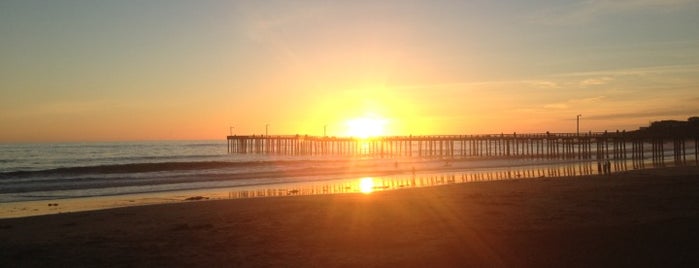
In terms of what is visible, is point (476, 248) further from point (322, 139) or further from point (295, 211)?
point (322, 139)

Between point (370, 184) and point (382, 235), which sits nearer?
point (382, 235)

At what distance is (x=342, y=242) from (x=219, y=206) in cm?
758

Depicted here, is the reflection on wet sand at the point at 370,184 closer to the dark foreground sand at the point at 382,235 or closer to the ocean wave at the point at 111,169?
the dark foreground sand at the point at 382,235

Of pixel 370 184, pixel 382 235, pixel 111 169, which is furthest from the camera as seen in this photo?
pixel 111 169

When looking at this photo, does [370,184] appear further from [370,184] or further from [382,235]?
[382,235]

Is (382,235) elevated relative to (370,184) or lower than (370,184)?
elevated

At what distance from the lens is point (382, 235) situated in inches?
386

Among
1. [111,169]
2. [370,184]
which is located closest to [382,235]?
[370,184]

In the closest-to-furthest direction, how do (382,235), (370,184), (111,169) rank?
(382,235) → (370,184) → (111,169)

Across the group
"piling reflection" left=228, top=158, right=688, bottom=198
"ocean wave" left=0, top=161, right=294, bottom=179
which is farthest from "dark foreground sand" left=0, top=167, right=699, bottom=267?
"ocean wave" left=0, top=161, right=294, bottom=179

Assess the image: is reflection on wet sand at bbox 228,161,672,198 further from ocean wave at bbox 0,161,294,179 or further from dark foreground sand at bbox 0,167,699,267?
ocean wave at bbox 0,161,294,179

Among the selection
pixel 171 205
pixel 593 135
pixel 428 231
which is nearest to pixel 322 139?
pixel 593 135

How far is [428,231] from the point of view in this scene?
10.0 meters

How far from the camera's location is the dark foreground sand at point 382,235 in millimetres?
7719
